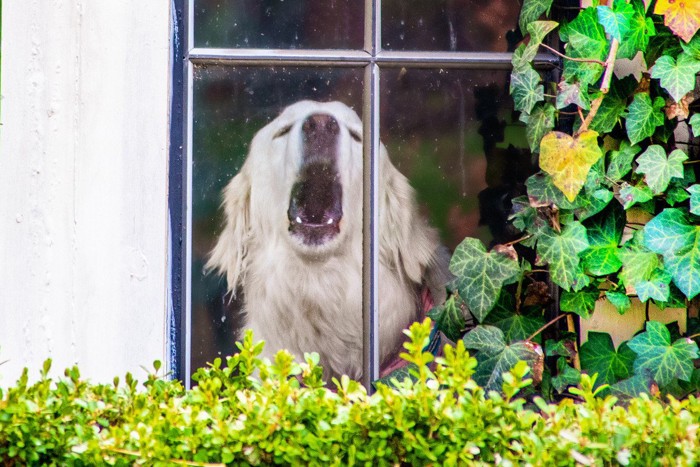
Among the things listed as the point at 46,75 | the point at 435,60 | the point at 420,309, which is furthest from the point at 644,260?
the point at 46,75

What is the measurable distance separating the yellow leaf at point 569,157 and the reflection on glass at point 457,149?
0.30 metres

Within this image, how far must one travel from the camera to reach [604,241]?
278 cm

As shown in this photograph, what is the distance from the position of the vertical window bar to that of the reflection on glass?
0.14 ft

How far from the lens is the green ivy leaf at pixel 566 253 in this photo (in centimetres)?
270

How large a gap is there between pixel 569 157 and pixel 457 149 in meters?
0.45

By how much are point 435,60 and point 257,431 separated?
1658 mm

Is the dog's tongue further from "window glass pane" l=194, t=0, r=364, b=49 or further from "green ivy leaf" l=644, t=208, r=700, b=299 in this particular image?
"green ivy leaf" l=644, t=208, r=700, b=299

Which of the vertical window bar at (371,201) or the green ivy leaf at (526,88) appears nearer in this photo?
the green ivy leaf at (526,88)

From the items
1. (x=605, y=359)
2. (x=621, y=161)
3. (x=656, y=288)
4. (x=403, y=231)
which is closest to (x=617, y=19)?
(x=621, y=161)

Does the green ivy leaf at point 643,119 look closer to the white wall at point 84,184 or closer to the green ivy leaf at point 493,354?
the green ivy leaf at point 493,354

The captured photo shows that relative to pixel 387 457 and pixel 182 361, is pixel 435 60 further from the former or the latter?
pixel 387 457

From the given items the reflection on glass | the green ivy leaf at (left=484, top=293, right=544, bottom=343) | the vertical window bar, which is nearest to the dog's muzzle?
the vertical window bar

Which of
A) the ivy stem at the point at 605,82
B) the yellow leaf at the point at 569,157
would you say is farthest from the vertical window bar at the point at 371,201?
the ivy stem at the point at 605,82

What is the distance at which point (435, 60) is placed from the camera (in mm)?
2994
